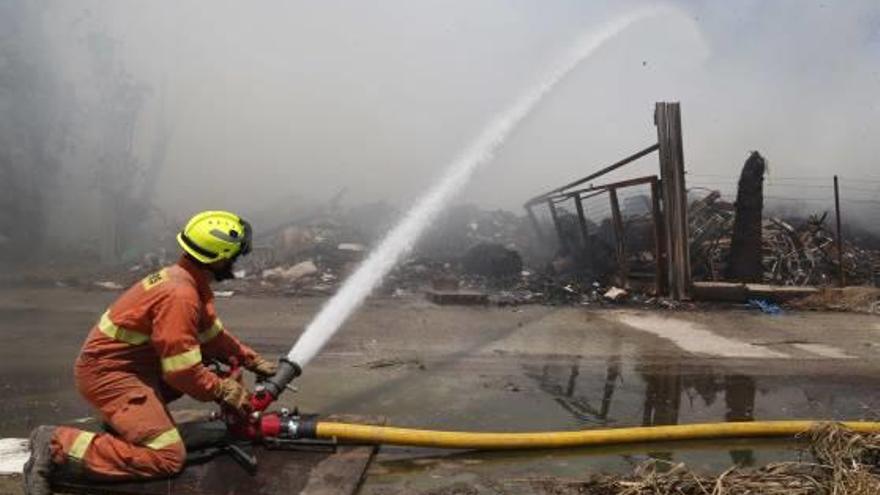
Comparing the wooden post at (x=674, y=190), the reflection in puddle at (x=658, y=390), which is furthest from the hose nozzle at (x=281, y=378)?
the wooden post at (x=674, y=190)

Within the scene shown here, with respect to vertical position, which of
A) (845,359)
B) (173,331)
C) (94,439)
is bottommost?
(845,359)

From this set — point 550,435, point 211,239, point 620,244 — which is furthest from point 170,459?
point 620,244

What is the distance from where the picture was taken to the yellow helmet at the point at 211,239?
11.6 feet

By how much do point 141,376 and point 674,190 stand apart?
25.2 feet

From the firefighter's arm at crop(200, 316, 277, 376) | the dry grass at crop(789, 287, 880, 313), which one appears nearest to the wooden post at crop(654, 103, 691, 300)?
the dry grass at crop(789, 287, 880, 313)

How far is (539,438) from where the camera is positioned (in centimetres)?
418

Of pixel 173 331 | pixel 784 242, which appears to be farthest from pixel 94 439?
pixel 784 242

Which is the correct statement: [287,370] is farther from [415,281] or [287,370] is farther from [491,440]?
[415,281]

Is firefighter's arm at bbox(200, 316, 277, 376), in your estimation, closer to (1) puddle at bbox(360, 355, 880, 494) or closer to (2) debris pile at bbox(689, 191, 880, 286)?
(1) puddle at bbox(360, 355, 880, 494)

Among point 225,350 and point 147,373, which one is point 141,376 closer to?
point 147,373

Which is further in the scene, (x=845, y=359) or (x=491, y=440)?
(x=845, y=359)

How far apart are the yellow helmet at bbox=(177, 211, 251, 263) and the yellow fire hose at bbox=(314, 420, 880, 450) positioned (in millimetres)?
1082

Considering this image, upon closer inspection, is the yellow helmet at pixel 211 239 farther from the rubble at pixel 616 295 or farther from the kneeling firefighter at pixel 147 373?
the rubble at pixel 616 295

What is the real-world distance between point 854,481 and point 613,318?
544 centimetres
